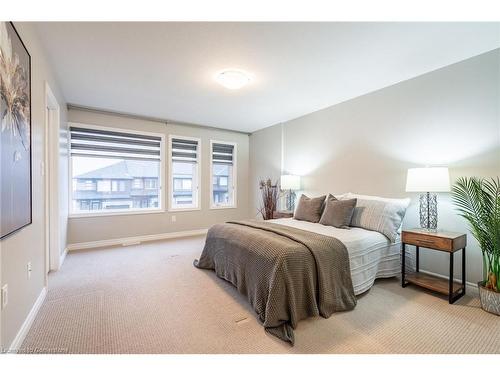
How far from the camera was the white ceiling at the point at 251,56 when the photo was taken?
6.53 ft

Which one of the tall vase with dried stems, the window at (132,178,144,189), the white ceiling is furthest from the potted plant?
the window at (132,178,144,189)

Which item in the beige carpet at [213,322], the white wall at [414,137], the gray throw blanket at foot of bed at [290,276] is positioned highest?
the white wall at [414,137]

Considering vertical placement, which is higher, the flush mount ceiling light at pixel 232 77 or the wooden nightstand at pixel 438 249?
the flush mount ceiling light at pixel 232 77

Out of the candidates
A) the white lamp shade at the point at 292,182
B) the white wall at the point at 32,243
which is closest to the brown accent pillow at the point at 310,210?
the white lamp shade at the point at 292,182

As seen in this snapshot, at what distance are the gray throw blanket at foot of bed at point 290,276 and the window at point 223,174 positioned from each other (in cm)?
321

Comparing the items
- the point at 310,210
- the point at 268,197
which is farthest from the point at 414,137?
the point at 268,197

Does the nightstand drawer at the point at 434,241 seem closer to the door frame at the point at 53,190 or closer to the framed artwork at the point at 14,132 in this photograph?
the framed artwork at the point at 14,132

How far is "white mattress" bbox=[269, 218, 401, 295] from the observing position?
2283 millimetres

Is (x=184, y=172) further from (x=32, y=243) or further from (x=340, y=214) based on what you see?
(x=340, y=214)

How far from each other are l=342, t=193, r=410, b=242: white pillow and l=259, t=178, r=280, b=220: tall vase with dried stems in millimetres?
2077

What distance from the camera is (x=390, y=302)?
2.21 metres

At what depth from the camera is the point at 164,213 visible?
4.79 meters

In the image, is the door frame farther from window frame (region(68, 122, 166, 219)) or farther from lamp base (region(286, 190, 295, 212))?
lamp base (region(286, 190, 295, 212))
